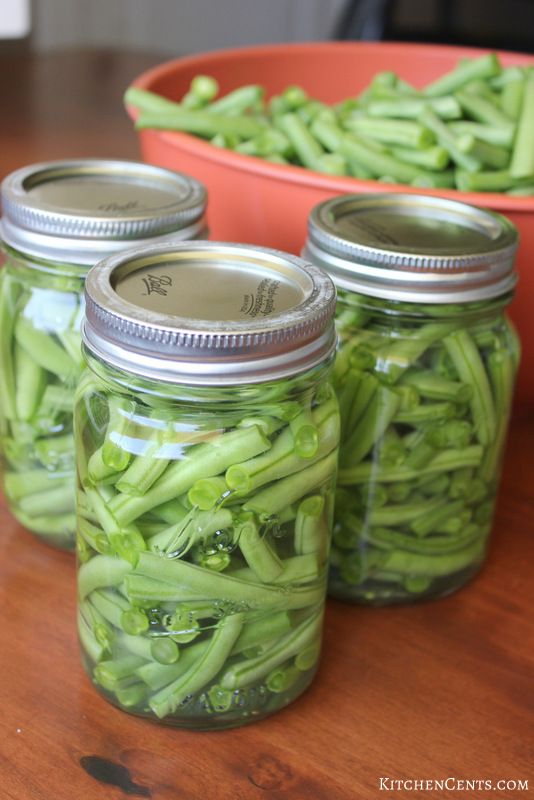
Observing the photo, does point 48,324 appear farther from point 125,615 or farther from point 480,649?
point 480,649

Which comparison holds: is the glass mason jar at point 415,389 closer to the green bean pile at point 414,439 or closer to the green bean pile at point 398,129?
the green bean pile at point 414,439

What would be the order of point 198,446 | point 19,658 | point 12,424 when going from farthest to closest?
point 12,424, point 19,658, point 198,446

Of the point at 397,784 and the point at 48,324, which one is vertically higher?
the point at 48,324

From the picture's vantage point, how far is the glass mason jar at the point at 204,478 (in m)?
0.61

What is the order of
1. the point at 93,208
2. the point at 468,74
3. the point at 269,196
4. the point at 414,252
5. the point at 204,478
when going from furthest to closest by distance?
the point at 468,74
the point at 269,196
the point at 93,208
the point at 414,252
the point at 204,478

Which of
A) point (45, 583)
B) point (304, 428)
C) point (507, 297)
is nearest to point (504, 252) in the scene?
point (507, 297)

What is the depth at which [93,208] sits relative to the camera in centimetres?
84

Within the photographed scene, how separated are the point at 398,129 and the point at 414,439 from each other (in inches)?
16.0

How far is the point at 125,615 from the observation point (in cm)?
68

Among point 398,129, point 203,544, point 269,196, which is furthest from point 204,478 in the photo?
point 398,129

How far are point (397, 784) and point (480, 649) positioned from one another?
166 millimetres

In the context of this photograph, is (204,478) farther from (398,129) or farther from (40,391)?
(398,129)

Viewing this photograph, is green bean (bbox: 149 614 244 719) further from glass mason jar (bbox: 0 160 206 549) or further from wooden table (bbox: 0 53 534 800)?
glass mason jar (bbox: 0 160 206 549)

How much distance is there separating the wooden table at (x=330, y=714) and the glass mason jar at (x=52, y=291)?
60mm
